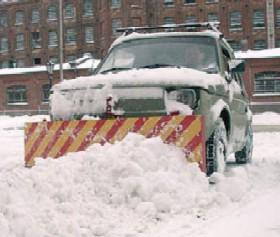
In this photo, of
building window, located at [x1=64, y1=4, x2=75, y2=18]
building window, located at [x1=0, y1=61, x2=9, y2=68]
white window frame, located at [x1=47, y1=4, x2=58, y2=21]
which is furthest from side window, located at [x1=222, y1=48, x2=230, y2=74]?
building window, located at [x1=0, y1=61, x2=9, y2=68]

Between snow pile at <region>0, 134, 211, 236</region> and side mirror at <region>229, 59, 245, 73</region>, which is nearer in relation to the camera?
snow pile at <region>0, 134, 211, 236</region>

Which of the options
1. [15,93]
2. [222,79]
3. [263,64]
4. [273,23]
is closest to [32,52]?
[15,93]

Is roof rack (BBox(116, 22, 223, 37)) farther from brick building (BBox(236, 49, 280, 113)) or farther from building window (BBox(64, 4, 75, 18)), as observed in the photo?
building window (BBox(64, 4, 75, 18))

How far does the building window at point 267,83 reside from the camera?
1753 inches

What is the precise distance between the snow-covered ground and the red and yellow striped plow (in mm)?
166

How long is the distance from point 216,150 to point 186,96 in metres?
0.84

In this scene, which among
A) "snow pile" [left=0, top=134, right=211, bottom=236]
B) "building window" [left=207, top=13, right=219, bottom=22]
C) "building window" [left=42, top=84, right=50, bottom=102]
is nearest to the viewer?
"snow pile" [left=0, top=134, right=211, bottom=236]

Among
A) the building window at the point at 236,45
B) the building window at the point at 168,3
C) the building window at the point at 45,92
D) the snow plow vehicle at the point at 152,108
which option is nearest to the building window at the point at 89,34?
the building window at the point at 168,3

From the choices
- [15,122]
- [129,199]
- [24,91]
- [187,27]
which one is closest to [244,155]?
[187,27]

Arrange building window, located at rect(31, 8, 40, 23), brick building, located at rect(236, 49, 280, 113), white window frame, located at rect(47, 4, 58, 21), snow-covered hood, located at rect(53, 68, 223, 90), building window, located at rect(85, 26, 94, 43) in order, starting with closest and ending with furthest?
snow-covered hood, located at rect(53, 68, 223, 90), brick building, located at rect(236, 49, 280, 113), building window, located at rect(85, 26, 94, 43), white window frame, located at rect(47, 4, 58, 21), building window, located at rect(31, 8, 40, 23)

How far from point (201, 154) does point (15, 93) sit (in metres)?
51.8

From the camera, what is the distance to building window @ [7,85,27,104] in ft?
183

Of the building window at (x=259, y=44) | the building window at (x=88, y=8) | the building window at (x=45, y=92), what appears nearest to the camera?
the building window at (x=45, y=92)

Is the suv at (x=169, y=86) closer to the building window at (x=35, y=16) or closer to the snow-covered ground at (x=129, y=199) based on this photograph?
the snow-covered ground at (x=129, y=199)
